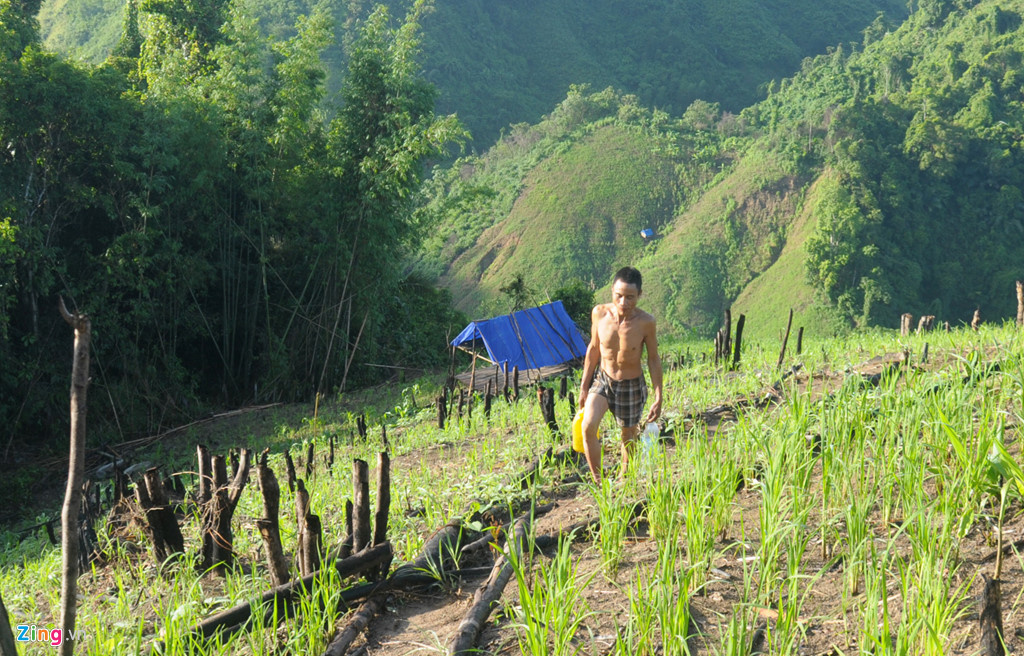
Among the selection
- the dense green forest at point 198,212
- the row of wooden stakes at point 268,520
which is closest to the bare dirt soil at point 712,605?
the row of wooden stakes at point 268,520

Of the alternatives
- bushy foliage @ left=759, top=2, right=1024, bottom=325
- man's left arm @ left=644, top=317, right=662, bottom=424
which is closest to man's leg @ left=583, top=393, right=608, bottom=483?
man's left arm @ left=644, top=317, right=662, bottom=424

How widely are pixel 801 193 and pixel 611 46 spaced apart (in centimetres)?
2510

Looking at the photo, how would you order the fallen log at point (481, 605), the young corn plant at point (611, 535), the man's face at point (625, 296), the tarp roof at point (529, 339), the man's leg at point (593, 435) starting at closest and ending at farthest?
1. the fallen log at point (481, 605)
2. the young corn plant at point (611, 535)
3. the man's leg at point (593, 435)
4. the man's face at point (625, 296)
5. the tarp roof at point (529, 339)

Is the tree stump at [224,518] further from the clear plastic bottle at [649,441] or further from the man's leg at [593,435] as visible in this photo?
the clear plastic bottle at [649,441]

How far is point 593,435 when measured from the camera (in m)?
4.08

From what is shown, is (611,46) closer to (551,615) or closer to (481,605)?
(481,605)

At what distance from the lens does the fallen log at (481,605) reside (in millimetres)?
2598

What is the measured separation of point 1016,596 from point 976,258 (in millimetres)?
38930

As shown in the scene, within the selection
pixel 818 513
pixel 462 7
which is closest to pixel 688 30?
pixel 462 7

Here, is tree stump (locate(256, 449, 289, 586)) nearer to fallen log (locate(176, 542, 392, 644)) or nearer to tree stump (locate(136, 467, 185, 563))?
fallen log (locate(176, 542, 392, 644))

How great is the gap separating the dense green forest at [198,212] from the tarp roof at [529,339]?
6.34 ft

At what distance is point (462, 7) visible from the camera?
198 feet

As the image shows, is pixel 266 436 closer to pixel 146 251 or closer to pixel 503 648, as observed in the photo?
pixel 146 251

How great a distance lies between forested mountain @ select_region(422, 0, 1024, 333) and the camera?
36.0m
